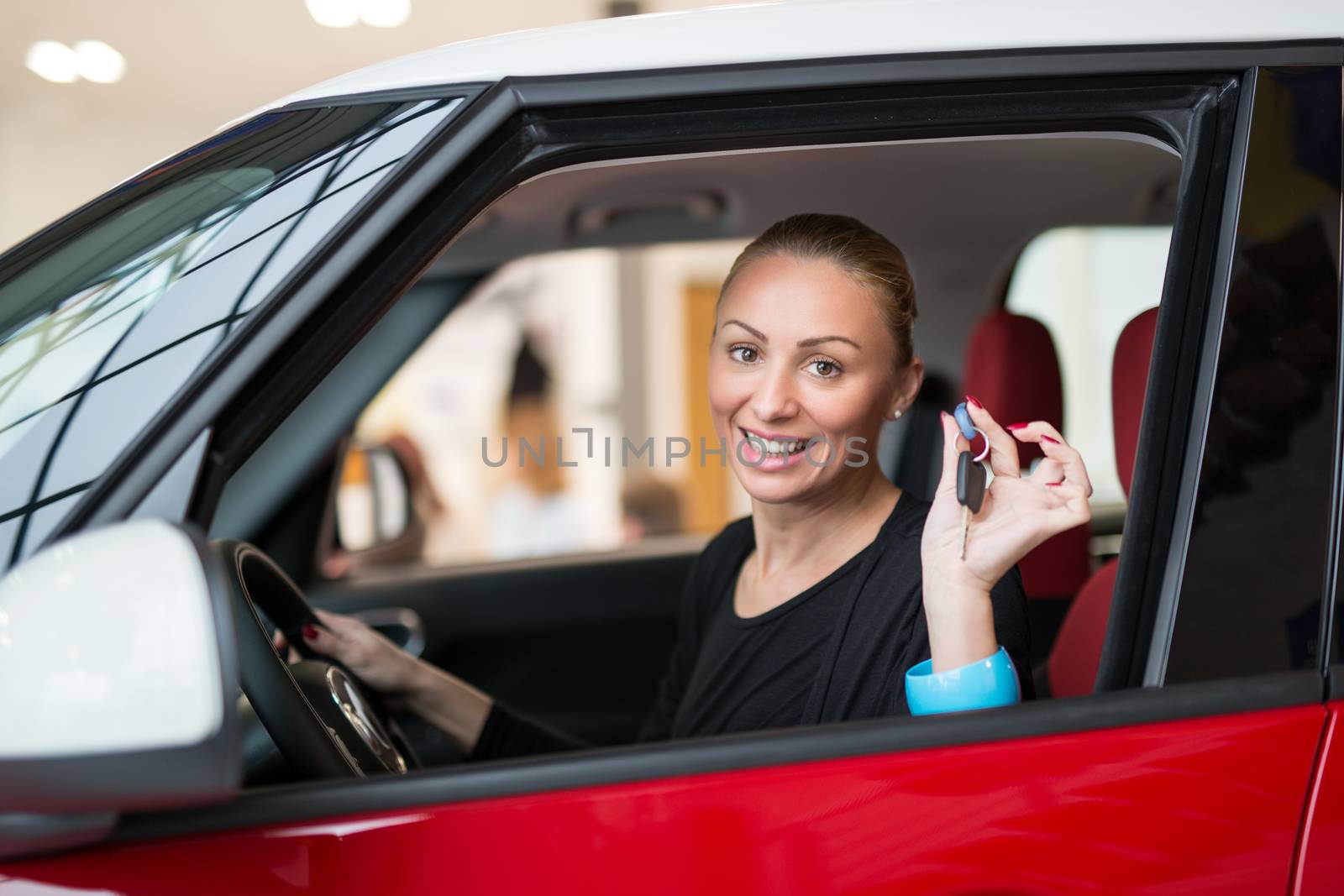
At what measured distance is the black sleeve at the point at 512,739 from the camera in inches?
66.1

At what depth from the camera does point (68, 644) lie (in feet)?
2.38

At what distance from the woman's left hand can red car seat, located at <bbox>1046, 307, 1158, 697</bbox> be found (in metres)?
0.36

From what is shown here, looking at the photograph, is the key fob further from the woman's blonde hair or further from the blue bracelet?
the woman's blonde hair

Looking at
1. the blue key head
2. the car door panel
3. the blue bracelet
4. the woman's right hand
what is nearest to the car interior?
the car door panel

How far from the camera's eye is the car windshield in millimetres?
906

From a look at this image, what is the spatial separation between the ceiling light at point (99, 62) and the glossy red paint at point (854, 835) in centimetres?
617

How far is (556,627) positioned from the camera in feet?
9.64

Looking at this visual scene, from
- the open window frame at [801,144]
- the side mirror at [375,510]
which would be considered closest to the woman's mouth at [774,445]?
the open window frame at [801,144]

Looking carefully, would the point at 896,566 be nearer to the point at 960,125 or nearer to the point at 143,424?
the point at 960,125

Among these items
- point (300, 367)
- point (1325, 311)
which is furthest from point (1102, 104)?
point (300, 367)

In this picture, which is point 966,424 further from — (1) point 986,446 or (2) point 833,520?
(2) point 833,520

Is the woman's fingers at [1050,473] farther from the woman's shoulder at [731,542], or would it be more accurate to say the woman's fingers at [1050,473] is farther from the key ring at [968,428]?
the woman's shoulder at [731,542]

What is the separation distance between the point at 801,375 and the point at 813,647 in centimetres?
34

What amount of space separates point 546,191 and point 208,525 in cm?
157
